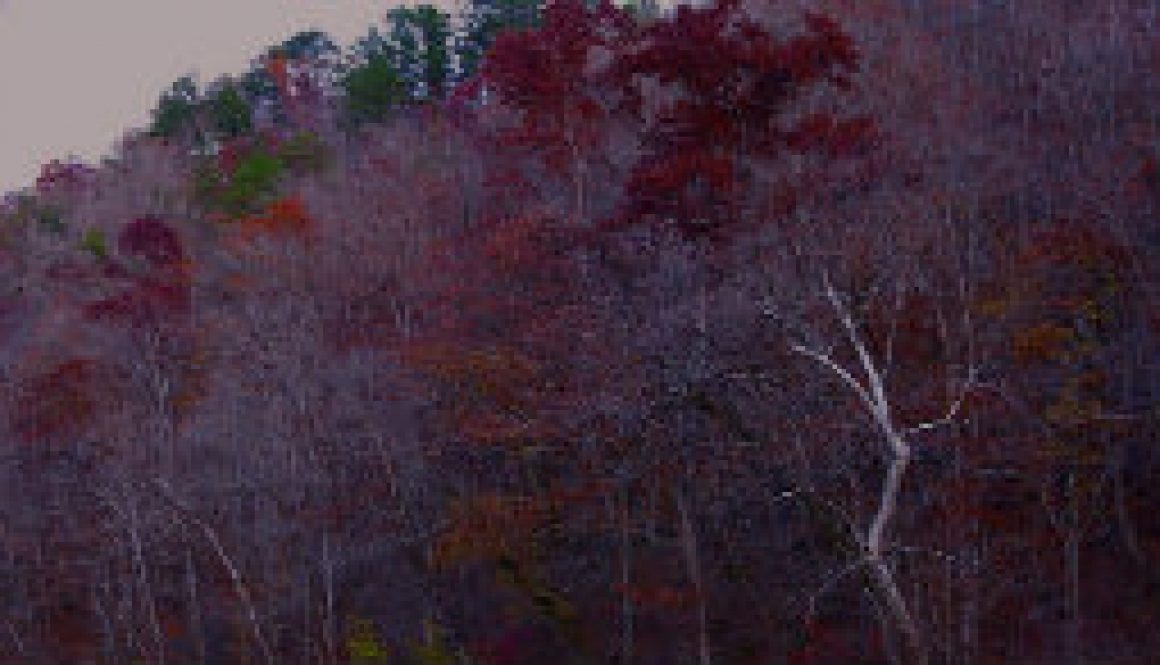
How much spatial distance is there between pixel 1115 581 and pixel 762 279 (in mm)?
7114

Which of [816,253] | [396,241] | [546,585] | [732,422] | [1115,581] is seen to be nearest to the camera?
[816,253]

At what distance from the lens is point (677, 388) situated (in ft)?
43.5

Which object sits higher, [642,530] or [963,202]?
[963,202]

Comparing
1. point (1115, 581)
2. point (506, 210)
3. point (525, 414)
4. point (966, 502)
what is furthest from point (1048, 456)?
point (506, 210)

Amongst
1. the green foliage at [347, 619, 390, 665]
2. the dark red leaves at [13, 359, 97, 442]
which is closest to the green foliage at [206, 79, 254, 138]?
the dark red leaves at [13, 359, 97, 442]

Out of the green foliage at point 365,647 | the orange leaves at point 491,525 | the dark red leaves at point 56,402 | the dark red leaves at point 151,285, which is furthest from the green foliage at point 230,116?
the orange leaves at point 491,525

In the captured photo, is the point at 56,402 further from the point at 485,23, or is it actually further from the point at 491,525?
the point at 485,23

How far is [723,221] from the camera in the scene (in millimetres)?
16547

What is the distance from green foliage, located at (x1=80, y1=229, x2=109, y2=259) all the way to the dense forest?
8.18 meters

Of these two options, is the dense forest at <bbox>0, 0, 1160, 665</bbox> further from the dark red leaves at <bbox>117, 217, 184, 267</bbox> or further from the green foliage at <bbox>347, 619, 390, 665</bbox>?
the dark red leaves at <bbox>117, 217, 184, 267</bbox>

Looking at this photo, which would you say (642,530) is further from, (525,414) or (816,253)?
(816,253)

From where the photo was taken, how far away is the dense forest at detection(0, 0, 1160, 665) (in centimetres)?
1455

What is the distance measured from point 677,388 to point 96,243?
29395mm

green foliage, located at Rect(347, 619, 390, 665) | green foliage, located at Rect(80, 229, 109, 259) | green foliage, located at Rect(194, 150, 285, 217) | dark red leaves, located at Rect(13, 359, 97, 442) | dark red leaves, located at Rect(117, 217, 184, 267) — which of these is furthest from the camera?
green foliage, located at Rect(80, 229, 109, 259)
